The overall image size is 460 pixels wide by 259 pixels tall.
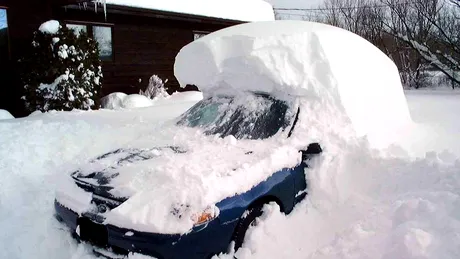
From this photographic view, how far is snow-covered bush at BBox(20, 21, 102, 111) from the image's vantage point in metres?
9.20

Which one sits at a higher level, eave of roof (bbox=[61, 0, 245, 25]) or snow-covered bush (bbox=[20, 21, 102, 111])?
eave of roof (bbox=[61, 0, 245, 25])

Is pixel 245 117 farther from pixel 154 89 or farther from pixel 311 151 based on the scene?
pixel 154 89

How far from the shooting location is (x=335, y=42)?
4273 millimetres

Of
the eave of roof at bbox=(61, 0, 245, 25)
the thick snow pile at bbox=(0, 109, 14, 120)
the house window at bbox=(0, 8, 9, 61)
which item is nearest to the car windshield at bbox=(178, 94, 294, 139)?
the thick snow pile at bbox=(0, 109, 14, 120)

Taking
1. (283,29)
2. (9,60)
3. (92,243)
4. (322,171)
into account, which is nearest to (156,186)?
(92,243)

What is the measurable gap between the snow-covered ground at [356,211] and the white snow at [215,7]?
8.34 m

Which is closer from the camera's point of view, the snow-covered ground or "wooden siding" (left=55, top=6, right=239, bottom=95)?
the snow-covered ground

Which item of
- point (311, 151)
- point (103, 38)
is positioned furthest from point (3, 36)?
point (311, 151)

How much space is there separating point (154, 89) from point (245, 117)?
371 inches

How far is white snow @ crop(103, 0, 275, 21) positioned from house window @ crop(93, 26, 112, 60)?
1.09 m

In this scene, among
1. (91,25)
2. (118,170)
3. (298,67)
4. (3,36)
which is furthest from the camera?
(91,25)

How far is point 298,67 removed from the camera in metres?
3.98

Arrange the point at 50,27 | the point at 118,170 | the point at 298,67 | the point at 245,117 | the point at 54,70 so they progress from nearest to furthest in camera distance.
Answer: the point at 118,170, the point at 245,117, the point at 298,67, the point at 54,70, the point at 50,27

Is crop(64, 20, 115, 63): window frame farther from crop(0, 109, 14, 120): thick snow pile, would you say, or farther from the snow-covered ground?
the snow-covered ground
